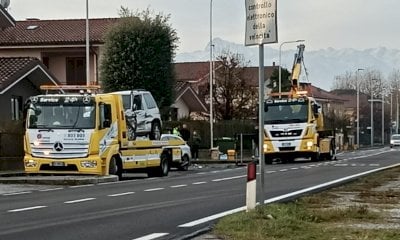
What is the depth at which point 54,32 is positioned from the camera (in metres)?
62.9

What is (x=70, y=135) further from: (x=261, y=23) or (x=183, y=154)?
(x=261, y=23)

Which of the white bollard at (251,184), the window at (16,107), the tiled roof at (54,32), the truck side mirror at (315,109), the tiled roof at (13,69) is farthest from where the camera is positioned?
the tiled roof at (54,32)

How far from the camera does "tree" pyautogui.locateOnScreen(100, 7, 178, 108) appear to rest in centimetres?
5056

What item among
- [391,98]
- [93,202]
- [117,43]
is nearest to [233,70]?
[117,43]

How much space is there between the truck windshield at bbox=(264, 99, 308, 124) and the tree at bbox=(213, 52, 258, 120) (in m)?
28.8

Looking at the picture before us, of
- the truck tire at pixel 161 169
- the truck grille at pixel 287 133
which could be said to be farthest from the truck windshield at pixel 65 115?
the truck grille at pixel 287 133

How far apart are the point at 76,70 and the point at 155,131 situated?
3097 centimetres

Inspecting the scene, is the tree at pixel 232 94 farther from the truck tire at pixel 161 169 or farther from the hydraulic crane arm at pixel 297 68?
the truck tire at pixel 161 169

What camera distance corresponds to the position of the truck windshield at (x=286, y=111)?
40.0m

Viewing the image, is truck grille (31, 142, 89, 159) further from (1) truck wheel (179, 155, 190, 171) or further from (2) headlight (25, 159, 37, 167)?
(1) truck wheel (179, 155, 190, 171)

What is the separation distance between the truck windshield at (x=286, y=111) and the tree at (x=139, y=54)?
12288mm

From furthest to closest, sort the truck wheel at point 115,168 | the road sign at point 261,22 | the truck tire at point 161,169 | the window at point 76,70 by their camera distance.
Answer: the window at point 76,70, the truck tire at point 161,169, the truck wheel at point 115,168, the road sign at point 261,22

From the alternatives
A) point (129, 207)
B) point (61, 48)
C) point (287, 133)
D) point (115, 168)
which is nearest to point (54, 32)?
point (61, 48)

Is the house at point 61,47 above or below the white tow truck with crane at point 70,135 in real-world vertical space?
above
